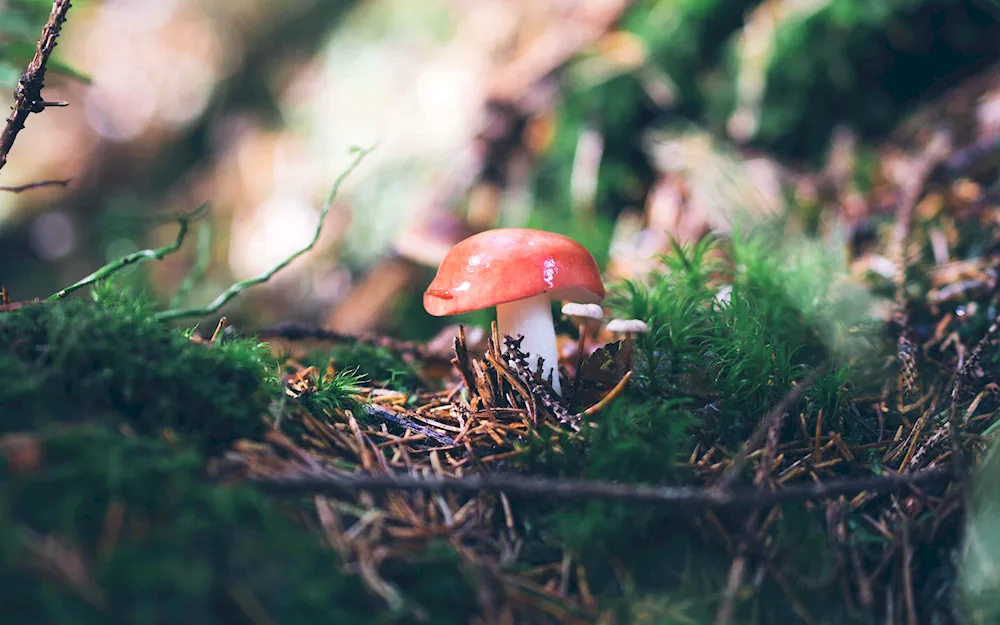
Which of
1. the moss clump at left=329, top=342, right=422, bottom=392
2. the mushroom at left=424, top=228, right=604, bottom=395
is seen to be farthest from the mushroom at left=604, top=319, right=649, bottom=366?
the moss clump at left=329, top=342, right=422, bottom=392

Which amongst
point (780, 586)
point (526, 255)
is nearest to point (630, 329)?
point (526, 255)

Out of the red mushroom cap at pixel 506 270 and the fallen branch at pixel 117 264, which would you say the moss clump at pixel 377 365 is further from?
the fallen branch at pixel 117 264

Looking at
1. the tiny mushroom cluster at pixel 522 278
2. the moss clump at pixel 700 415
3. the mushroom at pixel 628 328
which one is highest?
the tiny mushroom cluster at pixel 522 278

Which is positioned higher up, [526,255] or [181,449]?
[526,255]

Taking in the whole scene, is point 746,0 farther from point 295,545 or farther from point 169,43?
point 169,43

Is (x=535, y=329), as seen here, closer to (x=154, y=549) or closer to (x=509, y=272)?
(x=509, y=272)

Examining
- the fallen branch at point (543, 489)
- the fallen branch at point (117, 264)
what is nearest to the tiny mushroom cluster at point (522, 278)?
the fallen branch at point (543, 489)

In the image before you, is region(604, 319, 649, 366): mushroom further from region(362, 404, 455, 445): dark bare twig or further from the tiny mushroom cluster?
region(362, 404, 455, 445): dark bare twig
